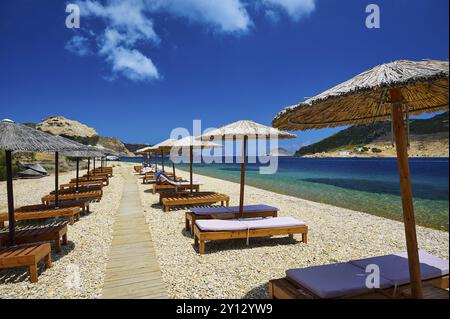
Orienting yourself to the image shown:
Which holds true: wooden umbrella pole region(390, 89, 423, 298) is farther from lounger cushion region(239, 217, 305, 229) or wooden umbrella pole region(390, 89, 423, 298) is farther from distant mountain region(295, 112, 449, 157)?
distant mountain region(295, 112, 449, 157)

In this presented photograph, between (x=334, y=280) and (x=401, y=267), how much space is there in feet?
3.53

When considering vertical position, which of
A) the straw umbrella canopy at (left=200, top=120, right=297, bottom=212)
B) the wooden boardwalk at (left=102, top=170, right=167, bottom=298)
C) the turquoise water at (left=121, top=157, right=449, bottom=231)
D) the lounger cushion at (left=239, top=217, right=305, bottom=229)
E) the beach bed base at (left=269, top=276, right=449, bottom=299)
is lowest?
the turquoise water at (left=121, top=157, right=449, bottom=231)

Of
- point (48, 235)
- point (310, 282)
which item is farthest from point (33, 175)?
point (310, 282)

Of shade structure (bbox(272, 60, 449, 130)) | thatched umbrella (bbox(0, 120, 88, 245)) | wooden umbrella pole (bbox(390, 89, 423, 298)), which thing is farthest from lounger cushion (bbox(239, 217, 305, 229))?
thatched umbrella (bbox(0, 120, 88, 245))

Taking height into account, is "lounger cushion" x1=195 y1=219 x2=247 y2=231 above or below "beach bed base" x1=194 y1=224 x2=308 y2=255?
above

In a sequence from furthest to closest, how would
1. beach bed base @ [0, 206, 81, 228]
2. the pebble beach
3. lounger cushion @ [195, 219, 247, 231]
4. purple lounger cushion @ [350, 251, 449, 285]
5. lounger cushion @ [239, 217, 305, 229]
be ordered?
beach bed base @ [0, 206, 81, 228], lounger cushion @ [239, 217, 305, 229], lounger cushion @ [195, 219, 247, 231], the pebble beach, purple lounger cushion @ [350, 251, 449, 285]

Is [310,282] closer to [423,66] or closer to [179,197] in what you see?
[423,66]

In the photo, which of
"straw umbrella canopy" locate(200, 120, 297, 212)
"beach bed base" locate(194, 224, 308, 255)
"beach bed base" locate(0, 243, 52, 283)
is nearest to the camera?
"beach bed base" locate(0, 243, 52, 283)

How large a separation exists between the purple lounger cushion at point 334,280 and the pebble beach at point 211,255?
81cm

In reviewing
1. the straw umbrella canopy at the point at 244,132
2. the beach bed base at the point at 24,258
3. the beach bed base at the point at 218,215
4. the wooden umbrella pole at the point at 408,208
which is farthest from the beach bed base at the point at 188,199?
the wooden umbrella pole at the point at 408,208

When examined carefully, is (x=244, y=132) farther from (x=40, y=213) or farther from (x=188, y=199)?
(x=40, y=213)

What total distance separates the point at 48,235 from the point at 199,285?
331 cm

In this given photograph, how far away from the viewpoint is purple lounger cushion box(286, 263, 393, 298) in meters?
2.94

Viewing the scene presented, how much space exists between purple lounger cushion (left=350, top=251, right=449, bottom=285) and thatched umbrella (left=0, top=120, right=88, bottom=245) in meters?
5.60
